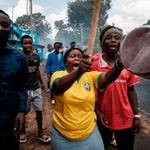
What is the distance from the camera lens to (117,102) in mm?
3113

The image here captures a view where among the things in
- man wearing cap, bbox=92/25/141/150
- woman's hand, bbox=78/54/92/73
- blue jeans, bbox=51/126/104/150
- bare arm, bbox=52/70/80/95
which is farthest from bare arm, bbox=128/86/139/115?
woman's hand, bbox=78/54/92/73

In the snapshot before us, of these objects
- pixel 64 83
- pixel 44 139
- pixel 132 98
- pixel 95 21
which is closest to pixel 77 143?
pixel 64 83

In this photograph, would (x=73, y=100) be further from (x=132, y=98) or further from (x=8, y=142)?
(x=132, y=98)

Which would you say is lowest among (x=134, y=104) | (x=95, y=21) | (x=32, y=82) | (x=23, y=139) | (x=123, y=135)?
(x=23, y=139)

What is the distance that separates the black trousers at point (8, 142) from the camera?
2764mm

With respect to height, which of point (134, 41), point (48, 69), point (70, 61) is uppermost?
point (134, 41)

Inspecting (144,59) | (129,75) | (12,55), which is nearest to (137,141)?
(129,75)

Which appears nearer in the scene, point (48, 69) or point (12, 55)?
point (12, 55)

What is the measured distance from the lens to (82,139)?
272 cm

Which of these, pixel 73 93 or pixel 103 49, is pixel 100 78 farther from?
pixel 103 49

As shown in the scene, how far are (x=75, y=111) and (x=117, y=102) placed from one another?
62 cm

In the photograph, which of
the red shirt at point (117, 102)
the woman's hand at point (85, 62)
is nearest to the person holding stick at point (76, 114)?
the red shirt at point (117, 102)

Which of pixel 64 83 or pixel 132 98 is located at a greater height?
pixel 64 83

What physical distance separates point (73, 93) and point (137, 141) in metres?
3.06
